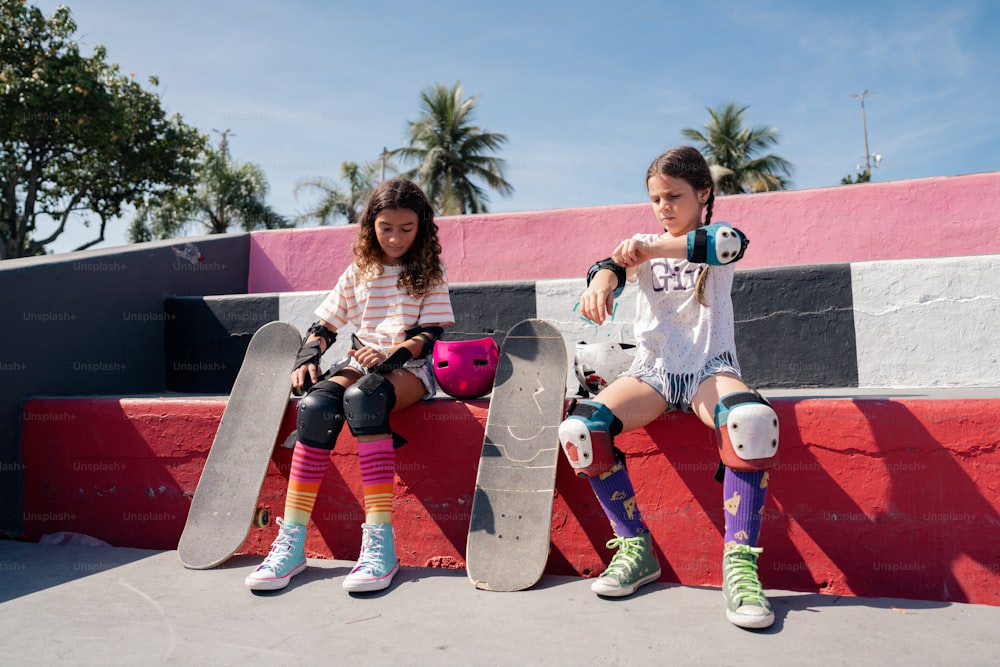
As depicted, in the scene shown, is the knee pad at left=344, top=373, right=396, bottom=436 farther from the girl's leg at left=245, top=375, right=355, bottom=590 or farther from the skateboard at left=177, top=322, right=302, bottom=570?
the skateboard at left=177, top=322, right=302, bottom=570

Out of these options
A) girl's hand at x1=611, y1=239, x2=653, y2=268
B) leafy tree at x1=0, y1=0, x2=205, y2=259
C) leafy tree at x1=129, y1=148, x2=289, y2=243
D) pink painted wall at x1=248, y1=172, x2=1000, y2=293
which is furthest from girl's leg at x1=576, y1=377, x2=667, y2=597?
leafy tree at x1=129, y1=148, x2=289, y2=243

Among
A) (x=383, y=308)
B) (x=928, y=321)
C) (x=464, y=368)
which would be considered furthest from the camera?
(x=928, y=321)

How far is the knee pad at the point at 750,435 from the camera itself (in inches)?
68.3

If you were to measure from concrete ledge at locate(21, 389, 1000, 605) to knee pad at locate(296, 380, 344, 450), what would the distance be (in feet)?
0.80

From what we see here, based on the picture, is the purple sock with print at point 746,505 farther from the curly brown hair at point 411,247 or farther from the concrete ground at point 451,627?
the curly brown hair at point 411,247

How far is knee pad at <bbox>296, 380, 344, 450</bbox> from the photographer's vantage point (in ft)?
7.25

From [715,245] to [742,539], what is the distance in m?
0.79

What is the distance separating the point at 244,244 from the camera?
210 inches

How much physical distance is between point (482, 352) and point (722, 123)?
31598 millimetres

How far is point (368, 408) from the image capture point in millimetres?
2139

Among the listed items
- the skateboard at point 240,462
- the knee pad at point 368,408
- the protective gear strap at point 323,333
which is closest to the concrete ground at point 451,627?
the skateboard at point 240,462

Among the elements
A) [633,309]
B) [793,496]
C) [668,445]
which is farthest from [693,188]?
[633,309]

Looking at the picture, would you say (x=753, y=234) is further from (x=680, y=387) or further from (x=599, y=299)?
(x=599, y=299)

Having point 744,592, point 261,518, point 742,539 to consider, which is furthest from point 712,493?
point 261,518
